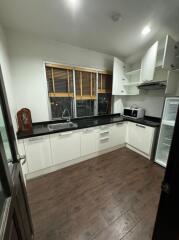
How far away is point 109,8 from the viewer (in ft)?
5.00

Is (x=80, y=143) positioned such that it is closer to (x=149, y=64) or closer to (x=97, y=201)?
(x=97, y=201)

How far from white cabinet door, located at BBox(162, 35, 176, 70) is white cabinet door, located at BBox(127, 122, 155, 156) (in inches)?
50.0

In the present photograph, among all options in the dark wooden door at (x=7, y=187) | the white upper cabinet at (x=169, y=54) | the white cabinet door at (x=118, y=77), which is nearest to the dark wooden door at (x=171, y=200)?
the dark wooden door at (x=7, y=187)

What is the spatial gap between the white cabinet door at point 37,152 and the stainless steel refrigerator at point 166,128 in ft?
7.50

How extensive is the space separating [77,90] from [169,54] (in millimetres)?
1957

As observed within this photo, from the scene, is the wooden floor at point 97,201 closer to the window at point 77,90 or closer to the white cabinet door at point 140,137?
the white cabinet door at point 140,137

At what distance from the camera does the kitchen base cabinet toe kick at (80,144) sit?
1968 mm

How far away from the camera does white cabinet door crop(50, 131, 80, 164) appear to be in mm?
2084

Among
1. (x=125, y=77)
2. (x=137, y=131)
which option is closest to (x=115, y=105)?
(x=125, y=77)

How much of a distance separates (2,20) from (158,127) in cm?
335

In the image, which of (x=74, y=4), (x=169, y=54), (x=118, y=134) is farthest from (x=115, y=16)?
(x=118, y=134)

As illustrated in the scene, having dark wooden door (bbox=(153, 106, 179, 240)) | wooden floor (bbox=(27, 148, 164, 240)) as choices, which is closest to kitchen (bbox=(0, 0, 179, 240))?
wooden floor (bbox=(27, 148, 164, 240))

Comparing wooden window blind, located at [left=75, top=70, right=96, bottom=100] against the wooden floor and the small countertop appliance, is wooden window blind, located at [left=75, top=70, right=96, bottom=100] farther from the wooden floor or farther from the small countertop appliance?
the wooden floor

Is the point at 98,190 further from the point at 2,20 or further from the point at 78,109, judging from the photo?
the point at 2,20
